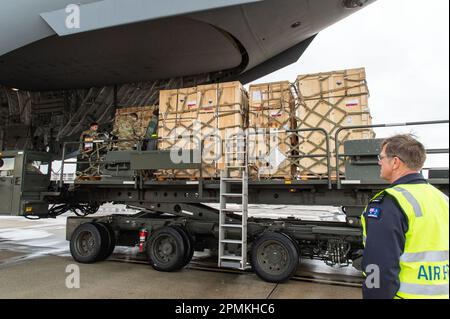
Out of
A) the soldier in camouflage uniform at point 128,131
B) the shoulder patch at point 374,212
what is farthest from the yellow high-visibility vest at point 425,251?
the soldier in camouflage uniform at point 128,131

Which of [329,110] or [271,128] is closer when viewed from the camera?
[329,110]

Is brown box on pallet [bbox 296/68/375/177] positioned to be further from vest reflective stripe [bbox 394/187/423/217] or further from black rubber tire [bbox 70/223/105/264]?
black rubber tire [bbox 70/223/105/264]

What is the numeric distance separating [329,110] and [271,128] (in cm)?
118

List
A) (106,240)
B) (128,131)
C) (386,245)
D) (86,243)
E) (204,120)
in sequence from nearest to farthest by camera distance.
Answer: (386,245), (204,120), (106,240), (86,243), (128,131)

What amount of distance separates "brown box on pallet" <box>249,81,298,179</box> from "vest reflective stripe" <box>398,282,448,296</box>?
4303mm

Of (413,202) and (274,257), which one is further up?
(413,202)

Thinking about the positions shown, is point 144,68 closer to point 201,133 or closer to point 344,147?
point 201,133

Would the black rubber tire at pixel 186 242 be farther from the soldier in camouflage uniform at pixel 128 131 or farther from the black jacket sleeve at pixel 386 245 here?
the black jacket sleeve at pixel 386 245

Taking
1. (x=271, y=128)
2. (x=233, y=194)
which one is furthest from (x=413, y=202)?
(x=271, y=128)

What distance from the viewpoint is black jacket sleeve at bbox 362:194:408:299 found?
1844 mm

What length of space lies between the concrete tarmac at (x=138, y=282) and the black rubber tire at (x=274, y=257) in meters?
0.19

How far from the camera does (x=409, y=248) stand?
1.91m

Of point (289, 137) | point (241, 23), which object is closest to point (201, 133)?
point (289, 137)

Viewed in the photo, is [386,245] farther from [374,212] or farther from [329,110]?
[329,110]
